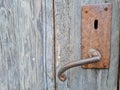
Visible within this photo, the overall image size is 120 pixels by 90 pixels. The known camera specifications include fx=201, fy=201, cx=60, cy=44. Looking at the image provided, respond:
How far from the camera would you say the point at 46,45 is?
73cm

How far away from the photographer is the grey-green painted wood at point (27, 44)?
725 millimetres

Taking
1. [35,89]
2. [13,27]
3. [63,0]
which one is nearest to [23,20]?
[13,27]

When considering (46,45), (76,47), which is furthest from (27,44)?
(76,47)

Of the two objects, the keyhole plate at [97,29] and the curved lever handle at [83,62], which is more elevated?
the keyhole plate at [97,29]

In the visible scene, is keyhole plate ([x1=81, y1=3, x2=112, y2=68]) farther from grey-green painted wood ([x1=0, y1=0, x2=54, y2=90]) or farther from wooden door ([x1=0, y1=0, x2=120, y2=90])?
grey-green painted wood ([x1=0, y1=0, x2=54, y2=90])

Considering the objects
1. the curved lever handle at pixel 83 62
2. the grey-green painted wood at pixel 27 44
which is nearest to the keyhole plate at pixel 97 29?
the curved lever handle at pixel 83 62

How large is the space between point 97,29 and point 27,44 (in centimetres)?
27

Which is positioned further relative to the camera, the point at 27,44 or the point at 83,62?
the point at 27,44

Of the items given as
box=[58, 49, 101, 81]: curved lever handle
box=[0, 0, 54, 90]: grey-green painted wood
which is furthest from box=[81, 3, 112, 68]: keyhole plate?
box=[0, 0, 54, 90]: grey-green painted wood

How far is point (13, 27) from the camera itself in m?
0.75

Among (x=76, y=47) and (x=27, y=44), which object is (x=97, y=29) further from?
(x=27, y=44)

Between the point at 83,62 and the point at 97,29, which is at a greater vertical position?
the point at 97,29

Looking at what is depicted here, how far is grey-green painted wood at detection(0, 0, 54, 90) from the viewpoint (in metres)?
0.72

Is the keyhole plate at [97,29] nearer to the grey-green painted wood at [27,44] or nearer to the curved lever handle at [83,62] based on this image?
the curved lever handle at [83,62]
